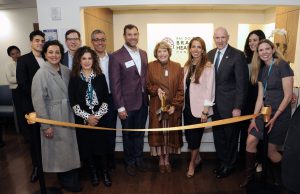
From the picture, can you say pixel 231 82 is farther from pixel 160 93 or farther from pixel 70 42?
pixel 70 42

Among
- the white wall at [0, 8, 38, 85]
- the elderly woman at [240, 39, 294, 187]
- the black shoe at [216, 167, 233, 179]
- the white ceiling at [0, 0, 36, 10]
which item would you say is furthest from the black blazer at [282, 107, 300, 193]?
the white wall at [0, 8, 38, 85]

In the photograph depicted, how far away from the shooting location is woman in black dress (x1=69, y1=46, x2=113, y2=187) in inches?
96.0

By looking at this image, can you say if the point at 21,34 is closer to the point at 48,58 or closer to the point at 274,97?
the point at 48,58

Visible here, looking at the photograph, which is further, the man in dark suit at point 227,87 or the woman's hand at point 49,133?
the man in dark suit at point 227,87

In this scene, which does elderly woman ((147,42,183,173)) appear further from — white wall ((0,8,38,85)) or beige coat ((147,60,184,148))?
white wall ((0,8,38,85))

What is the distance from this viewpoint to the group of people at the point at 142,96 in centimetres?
236

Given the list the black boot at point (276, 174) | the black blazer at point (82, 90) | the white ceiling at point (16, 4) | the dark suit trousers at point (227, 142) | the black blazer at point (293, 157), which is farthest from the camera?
the white ceiling at point (16, 4)

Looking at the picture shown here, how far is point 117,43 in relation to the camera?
6.92 meters

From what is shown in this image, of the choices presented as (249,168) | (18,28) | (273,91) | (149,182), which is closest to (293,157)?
(273,91)

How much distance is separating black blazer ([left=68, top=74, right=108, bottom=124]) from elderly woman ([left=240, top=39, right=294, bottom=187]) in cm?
152

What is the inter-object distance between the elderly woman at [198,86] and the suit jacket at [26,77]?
159 cm

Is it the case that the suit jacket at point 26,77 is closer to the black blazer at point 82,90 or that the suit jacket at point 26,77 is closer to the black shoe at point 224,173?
the black blazer at point 82,90

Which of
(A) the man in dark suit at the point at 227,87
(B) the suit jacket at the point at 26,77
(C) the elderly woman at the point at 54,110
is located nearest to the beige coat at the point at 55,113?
(C) the elderly woman at the point at 54,110

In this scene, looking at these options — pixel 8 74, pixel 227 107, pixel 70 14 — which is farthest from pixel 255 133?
pixel 8 74
